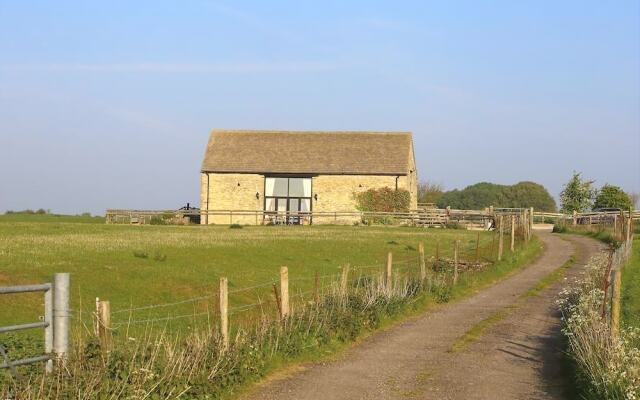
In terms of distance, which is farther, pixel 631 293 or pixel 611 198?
pixel 611 198

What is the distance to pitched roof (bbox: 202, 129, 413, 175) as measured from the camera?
67.1 meters

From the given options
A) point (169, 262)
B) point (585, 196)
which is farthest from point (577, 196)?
point (169, 262)

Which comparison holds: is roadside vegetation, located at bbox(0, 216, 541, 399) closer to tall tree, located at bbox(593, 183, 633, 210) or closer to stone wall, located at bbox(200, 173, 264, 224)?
stone wall, located at bbox(200, 173, 264, 224)

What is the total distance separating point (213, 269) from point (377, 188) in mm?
39400

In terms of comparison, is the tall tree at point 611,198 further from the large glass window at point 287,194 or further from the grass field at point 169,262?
the grass field at point 169,262

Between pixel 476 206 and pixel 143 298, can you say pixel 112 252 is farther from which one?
pixel 476 206

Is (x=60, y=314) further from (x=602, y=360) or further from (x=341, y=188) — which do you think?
(x=341, y=188)

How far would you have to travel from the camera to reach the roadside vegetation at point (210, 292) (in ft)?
33.2

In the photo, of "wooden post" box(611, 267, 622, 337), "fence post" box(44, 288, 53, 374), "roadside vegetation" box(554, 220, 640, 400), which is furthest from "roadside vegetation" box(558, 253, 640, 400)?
"fence post" box(44, 288, 53, 374)

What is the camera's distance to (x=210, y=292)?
23594mm

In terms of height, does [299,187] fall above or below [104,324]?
above

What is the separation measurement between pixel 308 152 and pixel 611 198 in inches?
1027

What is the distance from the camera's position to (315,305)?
51.4 ft

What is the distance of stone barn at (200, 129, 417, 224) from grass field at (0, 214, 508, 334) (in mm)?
19927
